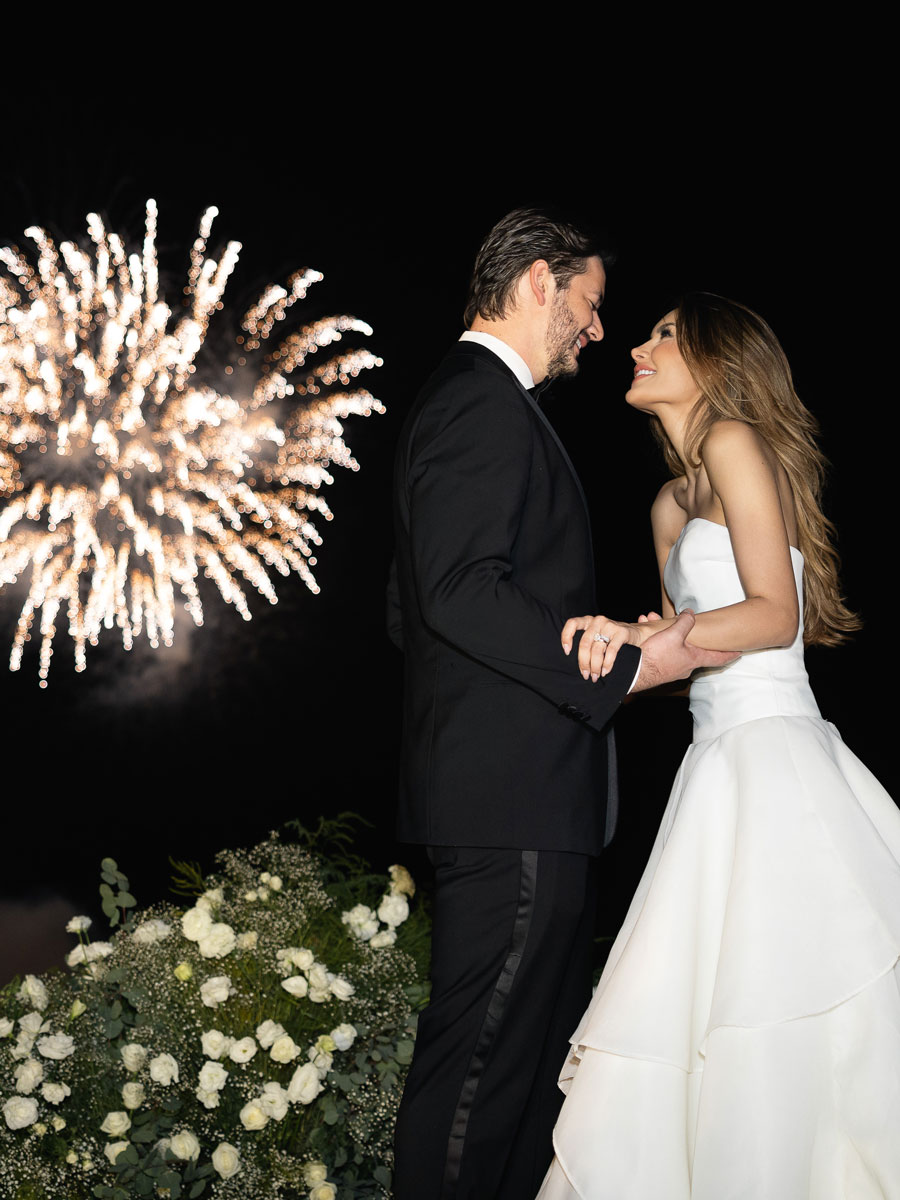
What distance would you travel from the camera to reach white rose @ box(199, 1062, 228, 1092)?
2299 mm

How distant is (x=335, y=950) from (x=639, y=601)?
274cm

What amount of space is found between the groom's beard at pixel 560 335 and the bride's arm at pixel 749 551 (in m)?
0.34

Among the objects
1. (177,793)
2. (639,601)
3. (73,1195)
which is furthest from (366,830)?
(73,1195)

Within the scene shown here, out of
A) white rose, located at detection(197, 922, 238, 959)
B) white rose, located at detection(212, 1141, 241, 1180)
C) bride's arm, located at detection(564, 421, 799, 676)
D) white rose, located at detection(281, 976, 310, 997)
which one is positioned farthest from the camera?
white rose, located at detection(197, 922, 238, 959)

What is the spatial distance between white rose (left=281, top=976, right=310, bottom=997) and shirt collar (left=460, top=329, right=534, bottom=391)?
4.70 feet

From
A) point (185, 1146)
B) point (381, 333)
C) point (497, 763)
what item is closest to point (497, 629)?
point (497, 763)

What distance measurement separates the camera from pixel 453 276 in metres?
5.31

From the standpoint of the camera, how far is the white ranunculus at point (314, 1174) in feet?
7.40

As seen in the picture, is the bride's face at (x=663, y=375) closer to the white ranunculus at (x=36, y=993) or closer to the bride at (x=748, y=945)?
the bride at (x=748, y=945)

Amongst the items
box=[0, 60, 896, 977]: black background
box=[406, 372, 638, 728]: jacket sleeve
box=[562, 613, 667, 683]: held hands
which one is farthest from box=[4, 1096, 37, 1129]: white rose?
box=[0, 60, 896, 977]: black background

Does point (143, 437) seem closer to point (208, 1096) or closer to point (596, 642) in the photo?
point (208, 1096)

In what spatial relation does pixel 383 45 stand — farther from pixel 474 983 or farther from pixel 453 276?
pixel 474 983

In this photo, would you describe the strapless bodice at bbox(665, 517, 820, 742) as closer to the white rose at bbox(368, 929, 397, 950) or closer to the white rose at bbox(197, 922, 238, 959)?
the white rose at bbox(368, 929, 397, 950)

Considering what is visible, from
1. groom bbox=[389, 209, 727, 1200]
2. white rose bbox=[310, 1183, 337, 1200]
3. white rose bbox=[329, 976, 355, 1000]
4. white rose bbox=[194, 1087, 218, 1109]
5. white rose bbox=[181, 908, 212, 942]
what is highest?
groom bbox=[389, 209, 727, 1200]
